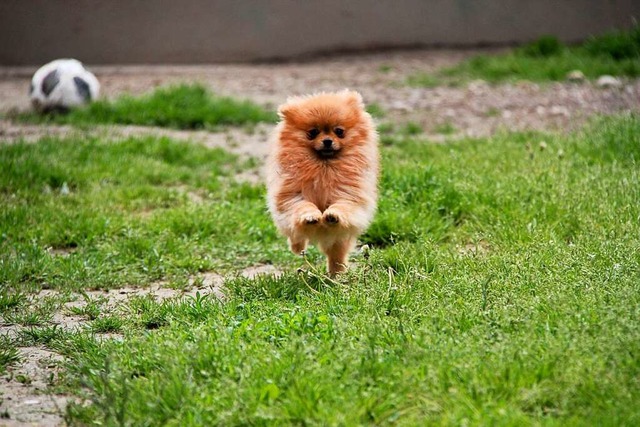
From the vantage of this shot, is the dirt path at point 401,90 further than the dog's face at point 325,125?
Yes

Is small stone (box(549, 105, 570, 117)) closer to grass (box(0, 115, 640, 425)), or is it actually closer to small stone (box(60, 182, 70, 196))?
grass (box(0, 115, 640, 425))

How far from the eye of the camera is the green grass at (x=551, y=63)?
10734mm

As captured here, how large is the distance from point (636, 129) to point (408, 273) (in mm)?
3376

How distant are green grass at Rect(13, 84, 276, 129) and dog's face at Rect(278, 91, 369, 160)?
4.08m

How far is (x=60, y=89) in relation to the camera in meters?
9.30

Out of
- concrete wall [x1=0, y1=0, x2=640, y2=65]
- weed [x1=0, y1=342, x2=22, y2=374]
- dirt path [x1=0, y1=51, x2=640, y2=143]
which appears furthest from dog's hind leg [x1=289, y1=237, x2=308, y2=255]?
concrete wall [x1=0, y1=0, x2=640, y2=65]

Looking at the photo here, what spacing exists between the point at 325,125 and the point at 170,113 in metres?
4.49

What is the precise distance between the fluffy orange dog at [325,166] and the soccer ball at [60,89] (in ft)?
16.2

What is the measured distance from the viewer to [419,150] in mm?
7766

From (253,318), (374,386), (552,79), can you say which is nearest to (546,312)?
(374,386)

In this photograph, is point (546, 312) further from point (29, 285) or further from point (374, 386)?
point (29, 285)

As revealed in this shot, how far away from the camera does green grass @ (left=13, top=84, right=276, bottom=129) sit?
913 cm

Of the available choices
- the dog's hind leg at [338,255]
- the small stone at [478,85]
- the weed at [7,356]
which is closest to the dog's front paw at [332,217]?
the dog's hind leg at [338,255]

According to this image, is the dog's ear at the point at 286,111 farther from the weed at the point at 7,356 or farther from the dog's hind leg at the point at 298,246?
the weed at the point at 7,356
